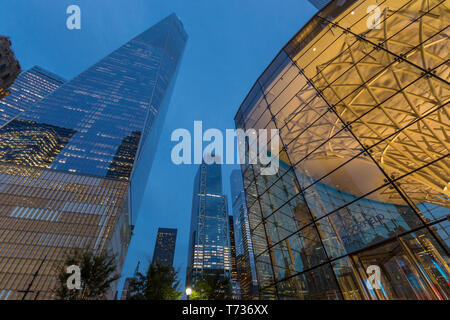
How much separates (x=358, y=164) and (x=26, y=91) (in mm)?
218408

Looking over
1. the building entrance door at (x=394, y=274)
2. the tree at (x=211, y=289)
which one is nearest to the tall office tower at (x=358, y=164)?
the building entrance door at (x=394, y=274)

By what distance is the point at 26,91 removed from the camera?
15050cm

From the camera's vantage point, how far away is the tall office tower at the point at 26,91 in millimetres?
122619

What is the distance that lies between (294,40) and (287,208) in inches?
540

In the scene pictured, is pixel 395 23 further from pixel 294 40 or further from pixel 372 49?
pixel 294 40

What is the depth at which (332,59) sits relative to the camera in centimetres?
1386

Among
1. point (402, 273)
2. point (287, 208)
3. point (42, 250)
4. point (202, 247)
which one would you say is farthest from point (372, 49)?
point (202, 247)

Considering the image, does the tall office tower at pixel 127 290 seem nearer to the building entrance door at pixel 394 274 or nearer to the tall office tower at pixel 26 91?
the building entrance door at pixel 394 274

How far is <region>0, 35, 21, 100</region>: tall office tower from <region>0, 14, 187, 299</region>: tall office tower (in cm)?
3050

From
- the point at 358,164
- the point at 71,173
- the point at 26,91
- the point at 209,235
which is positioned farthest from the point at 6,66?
the point at 26,91

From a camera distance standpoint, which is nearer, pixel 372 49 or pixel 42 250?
pixel 372 49

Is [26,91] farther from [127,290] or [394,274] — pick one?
[394,274]

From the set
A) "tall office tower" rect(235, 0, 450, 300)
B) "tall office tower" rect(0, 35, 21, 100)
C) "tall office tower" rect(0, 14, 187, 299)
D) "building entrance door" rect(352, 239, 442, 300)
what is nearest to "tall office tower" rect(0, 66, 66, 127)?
"tall office tower" rect(0, 14, 187, 299)
